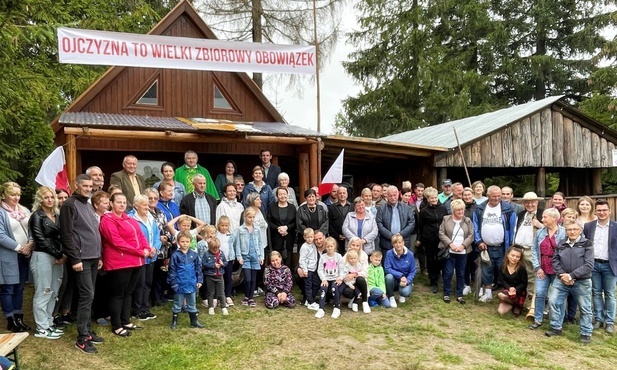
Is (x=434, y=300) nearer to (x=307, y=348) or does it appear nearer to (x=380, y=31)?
(x=307, y=348)

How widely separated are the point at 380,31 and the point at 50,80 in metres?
17.6

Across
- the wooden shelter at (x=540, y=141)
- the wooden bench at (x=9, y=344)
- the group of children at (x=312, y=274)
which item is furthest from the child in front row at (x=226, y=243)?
the wooden shelter at (x=540, y=141)

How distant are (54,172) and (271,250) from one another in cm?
319

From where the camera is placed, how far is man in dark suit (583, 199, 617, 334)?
21.5ft

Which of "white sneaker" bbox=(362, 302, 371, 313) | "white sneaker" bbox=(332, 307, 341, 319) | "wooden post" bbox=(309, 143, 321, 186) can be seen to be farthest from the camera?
"wooden post" bbox=(309, 143, 321, 186)

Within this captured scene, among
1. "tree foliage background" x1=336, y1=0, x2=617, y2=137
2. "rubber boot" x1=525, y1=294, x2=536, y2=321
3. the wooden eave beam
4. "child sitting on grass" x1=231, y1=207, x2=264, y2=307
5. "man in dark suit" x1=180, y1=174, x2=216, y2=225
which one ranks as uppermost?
"tree foliage background" x1=336, y1=0, x2=617, y2=137

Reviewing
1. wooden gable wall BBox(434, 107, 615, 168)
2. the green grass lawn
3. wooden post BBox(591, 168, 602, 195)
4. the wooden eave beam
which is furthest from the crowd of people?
wooden post BBox(591, 168, 602, 195)

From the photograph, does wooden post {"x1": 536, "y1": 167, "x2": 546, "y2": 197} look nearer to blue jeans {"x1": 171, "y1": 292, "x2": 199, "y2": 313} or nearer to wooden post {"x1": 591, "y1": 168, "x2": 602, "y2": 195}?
wooden post {"x1": 591, "y1": 168, "x2": 602, "y2": 195}

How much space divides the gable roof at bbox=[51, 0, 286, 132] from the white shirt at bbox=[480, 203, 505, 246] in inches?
231

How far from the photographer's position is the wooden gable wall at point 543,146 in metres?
12.4

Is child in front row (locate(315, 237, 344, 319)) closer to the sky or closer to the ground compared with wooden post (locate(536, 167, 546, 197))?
closer to the ground

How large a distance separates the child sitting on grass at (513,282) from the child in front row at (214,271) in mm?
3943

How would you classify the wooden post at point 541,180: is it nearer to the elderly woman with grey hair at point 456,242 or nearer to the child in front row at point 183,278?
the elderly woman with grey hair at point 456,242

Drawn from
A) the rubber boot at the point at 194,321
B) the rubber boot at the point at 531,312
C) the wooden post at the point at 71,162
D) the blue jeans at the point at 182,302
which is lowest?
the rubber boot at the point at 531,312
